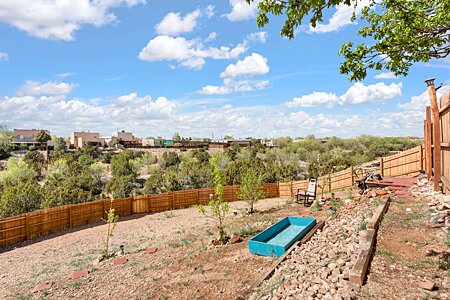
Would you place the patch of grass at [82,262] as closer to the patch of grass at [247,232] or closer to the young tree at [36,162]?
the patch of grass at [247,232]

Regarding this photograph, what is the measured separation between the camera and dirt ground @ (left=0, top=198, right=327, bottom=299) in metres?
5.61

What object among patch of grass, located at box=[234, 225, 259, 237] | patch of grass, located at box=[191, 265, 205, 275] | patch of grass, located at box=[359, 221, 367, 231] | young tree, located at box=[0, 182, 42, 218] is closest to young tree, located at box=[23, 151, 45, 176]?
young tree, located at box=[0, 182, 42, 218]

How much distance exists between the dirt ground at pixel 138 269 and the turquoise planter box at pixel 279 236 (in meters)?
0.24

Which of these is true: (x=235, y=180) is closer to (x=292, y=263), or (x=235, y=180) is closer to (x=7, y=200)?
(x=7, y=200)

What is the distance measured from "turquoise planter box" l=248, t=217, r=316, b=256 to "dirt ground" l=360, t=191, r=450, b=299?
6.43ft

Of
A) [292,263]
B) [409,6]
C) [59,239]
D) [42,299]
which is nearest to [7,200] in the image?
[59,239]

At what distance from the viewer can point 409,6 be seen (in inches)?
191

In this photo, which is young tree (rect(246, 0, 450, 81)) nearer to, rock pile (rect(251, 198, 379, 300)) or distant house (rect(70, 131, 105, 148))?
rock pile (rect(251, 198, 379, 300))

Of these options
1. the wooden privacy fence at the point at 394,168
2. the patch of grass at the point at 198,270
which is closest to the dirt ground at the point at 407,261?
A: the patch of grass at the point at 198,270

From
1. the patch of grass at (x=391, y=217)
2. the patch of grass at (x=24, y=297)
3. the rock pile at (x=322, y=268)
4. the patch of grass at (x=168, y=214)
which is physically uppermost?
the patch of grass at (x=391, y=217)

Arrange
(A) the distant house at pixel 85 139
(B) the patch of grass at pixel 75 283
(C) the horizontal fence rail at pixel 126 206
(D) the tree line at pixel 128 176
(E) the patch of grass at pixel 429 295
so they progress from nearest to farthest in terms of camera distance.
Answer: (E) the patch of grass at pixel 429 295, (B) the patch of grass at pixel 75 283, (C) the horizontal fence rail at pixel 126 206, (D) the tree line at pixel 128 176, (A) the distant house at pixel 85 139

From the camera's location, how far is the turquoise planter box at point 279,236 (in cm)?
661

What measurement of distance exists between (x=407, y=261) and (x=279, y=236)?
13.6ft

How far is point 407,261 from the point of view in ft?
15.5
